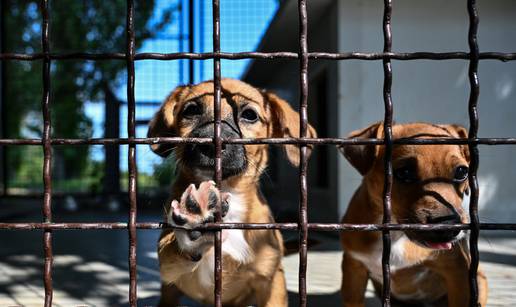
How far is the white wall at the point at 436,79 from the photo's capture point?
617cm

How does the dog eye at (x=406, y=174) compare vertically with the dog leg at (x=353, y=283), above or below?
above

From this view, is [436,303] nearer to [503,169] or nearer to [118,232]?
[503,169]

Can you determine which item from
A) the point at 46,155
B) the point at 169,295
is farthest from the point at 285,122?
the point at 46,155

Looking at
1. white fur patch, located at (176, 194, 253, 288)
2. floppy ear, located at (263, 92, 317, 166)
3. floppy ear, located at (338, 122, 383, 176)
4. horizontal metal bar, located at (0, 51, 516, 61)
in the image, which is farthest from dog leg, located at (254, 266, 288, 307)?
horizontal metal bar, located at (0, 51, 516, 61)

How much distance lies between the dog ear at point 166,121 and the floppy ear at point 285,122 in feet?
1.86

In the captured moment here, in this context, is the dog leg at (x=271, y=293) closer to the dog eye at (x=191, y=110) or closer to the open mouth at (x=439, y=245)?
the open mouth at (x=439, y=245)

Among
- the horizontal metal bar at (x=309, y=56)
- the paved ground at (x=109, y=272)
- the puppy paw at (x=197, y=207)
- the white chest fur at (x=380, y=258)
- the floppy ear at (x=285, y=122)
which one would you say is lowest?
the paved ground at (x=109, y=272)

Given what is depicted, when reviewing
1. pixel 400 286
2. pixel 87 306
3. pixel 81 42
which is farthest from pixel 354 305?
pixel 81 42

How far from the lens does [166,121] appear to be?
315 cm

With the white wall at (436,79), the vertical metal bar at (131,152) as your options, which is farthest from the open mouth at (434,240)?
the white wall at (436,79)

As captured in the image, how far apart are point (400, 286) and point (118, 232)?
494cm

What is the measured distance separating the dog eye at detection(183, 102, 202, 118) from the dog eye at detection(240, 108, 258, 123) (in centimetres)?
26

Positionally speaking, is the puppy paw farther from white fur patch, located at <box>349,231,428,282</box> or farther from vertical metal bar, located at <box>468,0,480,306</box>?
white fur patch, located at <box>349,231,428,282</box>

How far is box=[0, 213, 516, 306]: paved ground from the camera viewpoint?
335cm
